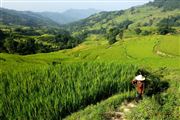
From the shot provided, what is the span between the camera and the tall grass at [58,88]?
37.1 ft

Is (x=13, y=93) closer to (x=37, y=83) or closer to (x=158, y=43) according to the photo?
(x=37, y=83)

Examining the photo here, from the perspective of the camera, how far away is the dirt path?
11469mm

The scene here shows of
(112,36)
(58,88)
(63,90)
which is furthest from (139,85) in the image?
(112,36)

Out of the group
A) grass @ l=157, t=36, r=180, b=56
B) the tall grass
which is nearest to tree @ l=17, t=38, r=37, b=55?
grass @ l=157, t=36, r=180, b=56

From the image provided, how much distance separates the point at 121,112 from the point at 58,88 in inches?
103

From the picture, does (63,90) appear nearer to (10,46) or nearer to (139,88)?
(139,88)

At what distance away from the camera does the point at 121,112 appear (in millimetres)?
12047

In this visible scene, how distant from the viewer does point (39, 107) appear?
444 inches

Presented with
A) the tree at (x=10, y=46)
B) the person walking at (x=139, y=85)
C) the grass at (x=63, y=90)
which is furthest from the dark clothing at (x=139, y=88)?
the tree at (x=10, y=46)

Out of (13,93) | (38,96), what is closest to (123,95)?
(38,96)

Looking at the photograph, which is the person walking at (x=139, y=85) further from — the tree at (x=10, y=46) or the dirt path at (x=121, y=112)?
the tree at (x=10, y=46)

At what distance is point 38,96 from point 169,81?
754cm

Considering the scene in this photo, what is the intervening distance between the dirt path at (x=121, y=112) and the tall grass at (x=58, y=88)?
3.97 feet

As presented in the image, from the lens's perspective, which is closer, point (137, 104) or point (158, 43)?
point (137, 104)
